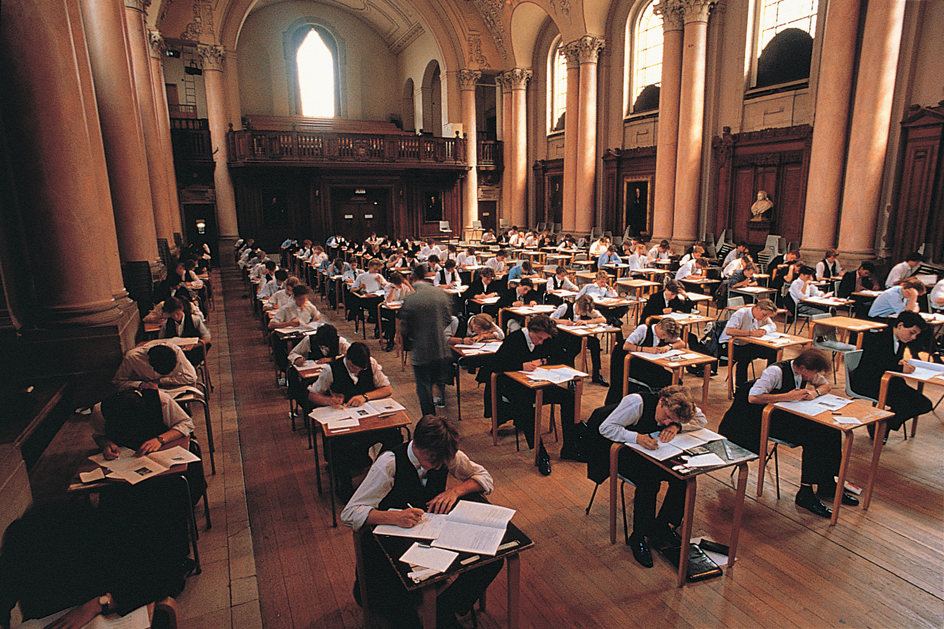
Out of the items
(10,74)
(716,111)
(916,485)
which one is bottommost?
(916,485)

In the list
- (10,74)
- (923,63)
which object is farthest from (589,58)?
(10,74)

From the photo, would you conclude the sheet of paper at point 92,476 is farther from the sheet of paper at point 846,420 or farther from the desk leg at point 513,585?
the sheet of paper at point 846,420

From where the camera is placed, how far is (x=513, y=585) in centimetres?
271

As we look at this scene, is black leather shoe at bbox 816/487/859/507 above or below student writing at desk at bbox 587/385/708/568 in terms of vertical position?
below

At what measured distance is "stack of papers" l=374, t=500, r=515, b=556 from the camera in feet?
8.30

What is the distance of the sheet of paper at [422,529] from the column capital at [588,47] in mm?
19560

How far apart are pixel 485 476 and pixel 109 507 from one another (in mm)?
2037

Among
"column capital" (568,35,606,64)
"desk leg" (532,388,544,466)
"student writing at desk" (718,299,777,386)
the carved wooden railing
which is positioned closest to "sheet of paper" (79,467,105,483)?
"desk leg" (532,388,544,466)

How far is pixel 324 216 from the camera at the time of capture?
74.2 ft

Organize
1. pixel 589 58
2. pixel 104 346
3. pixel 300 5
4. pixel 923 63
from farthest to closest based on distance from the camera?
pixel 300 5 → pixel 589 58 → pixel 923 63 → pixel 104 346

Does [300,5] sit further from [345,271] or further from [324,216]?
[345,271]

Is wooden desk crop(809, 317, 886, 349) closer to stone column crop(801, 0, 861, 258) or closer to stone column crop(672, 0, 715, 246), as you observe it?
stone column crop(801, 0, 861, 258)

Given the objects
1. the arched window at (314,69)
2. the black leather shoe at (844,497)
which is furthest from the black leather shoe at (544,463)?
the arched window at (314,69)

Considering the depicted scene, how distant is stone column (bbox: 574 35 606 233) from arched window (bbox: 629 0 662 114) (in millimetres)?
1272
